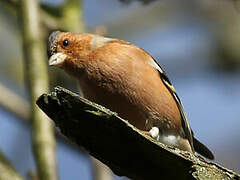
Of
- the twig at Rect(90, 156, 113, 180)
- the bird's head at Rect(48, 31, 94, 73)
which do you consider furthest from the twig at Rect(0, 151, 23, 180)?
the bird's head at Rect(48, 31, 94, 73)

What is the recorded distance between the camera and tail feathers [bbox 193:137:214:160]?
18.7 ft

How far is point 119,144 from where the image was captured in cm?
294

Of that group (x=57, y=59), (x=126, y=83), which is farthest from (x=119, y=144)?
(x=57, y=59)

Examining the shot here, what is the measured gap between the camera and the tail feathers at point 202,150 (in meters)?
5.71

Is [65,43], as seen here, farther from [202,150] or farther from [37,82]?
[202,150]

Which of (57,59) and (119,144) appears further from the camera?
(57,59)

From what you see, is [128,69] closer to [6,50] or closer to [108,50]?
[108,50]

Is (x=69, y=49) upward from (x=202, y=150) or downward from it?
upward

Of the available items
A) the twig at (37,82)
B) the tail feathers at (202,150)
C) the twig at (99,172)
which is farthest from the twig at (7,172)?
the tail feathers at (202,150)

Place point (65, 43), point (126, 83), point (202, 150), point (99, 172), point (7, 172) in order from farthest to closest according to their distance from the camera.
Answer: point (65, 43)
point (202, 150)
point (99, 172)
point (126, 83)
point (7, 172)

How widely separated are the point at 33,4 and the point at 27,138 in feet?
10.0

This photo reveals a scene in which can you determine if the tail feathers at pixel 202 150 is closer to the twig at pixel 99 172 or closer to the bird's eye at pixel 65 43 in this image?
the twig at pixel 99 172

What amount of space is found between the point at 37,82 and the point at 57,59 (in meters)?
0.50

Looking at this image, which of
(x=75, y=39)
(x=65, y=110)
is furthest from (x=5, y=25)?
(x=65, y=110)
